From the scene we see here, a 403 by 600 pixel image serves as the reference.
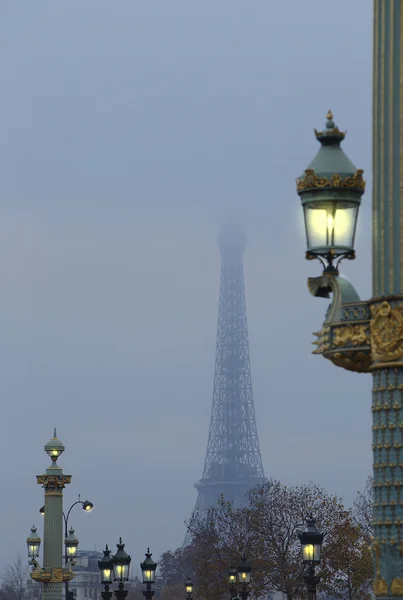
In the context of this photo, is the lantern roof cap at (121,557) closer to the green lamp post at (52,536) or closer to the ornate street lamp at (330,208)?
the green lamp post at (52,536)

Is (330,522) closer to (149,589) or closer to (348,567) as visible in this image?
(348,567)

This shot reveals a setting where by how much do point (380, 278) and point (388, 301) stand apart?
0.77 feet

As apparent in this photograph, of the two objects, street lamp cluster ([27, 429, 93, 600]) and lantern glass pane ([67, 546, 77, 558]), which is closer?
street lamp cluster ([27, 429, 93, 600])

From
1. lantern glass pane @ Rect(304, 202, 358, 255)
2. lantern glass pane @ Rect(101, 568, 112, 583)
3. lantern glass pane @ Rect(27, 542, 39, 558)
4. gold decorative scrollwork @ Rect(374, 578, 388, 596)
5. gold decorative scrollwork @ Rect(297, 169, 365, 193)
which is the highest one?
gold decorative scrollwork @ Rect(297, 169, 365, 193)

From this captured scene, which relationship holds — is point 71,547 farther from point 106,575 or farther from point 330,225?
point 330,225

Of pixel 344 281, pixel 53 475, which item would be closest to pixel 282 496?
pixel 53 475

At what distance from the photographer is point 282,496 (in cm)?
8175

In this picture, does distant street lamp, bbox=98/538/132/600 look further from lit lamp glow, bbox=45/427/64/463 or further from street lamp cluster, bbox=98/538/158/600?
lit lamp glow, bbox=45/427/64/463

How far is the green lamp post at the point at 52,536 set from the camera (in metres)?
47.0

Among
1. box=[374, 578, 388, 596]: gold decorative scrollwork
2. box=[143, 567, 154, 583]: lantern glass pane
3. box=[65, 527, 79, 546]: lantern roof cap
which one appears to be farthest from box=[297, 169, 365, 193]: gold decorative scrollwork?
box=[65, 527, 79, 546]: lantern roof cap

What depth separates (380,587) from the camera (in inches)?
450

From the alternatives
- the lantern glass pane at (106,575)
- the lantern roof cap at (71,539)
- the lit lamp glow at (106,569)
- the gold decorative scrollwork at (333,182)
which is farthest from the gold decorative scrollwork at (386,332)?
the lantern roof cap at (71,539)

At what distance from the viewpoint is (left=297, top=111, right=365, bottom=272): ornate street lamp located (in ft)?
40.0

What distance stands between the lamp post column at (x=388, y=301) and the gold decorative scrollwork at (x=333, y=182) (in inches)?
15.7
